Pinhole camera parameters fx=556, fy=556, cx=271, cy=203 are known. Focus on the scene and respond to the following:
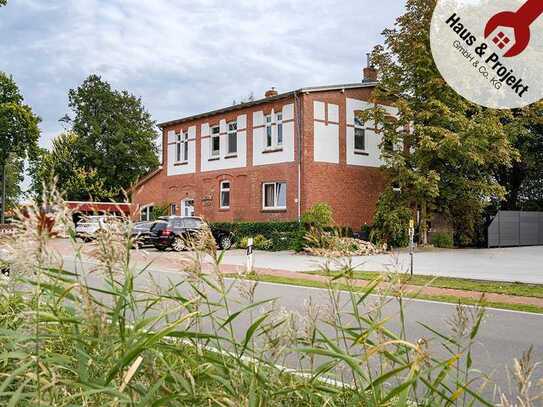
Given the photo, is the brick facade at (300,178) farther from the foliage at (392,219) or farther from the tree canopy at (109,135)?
the tree canopy at (109,135)

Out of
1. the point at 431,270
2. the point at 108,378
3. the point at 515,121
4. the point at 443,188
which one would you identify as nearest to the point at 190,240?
the point at 108,378

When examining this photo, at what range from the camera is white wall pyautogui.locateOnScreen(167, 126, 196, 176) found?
36.0 metres

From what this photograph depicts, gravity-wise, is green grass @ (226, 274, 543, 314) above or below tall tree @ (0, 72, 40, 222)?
below

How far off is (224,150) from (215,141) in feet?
4.39

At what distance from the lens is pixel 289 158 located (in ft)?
96.0

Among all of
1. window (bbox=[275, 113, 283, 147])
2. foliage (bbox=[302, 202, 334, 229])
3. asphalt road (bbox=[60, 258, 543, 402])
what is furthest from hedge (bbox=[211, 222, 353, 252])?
asphalt road (bbox=[60, 258, 543, 402])

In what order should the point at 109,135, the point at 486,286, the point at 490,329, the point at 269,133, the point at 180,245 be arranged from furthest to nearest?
the point at 109,135 < the point at 269,133 < the point at 486,286 < the point at 490,329 < the point at 180,245

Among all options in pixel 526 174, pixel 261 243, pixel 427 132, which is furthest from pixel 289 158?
pixel 526 174

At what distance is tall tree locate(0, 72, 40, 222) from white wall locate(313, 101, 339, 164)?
24.8 m

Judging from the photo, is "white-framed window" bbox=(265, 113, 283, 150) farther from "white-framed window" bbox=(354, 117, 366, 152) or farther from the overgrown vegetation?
the overgrown vegetation

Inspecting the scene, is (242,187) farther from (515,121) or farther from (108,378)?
(108,378)

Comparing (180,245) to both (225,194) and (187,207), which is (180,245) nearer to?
(225,194)

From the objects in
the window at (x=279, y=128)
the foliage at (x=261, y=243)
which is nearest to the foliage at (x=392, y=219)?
the foliage at (x=261, y=243)

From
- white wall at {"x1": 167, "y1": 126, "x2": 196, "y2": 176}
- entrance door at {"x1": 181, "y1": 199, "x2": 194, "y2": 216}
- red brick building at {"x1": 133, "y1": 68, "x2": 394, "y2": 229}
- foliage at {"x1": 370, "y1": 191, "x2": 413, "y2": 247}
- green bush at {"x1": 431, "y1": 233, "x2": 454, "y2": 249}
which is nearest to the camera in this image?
foliage at {"x1": 370, "y1": 191, "x2": 413, "y2": 247}
